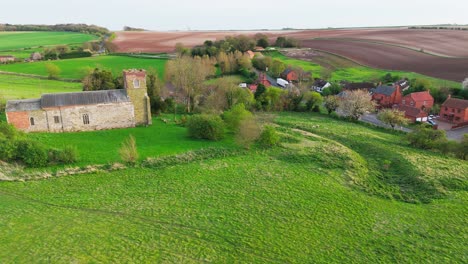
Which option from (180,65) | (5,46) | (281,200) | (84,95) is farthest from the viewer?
(5,46)

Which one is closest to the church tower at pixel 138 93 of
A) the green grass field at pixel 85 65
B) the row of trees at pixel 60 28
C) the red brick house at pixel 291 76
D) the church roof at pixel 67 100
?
the church roof at pixel 67 100

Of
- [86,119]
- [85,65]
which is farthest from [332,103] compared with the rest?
[85,65]

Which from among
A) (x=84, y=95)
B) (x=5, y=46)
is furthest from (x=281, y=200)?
(x=5, y=46)

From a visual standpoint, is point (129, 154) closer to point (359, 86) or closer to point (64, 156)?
point (64, 156)

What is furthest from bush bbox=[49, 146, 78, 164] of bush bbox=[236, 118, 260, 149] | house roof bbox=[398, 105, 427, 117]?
house roof bbox=[398, 105, 427, 117]

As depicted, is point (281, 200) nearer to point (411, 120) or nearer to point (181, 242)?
point (181, 242)

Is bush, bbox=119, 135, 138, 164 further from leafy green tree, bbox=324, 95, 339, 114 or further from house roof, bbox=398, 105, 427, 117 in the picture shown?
house roof, bbox=398, 105, 427, 117
